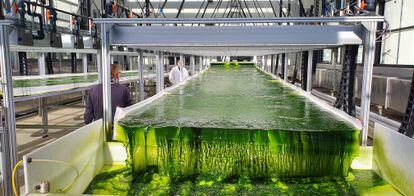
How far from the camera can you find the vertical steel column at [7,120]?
7.75 ft

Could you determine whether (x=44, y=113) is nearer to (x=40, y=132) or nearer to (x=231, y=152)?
(x=40, y=132)

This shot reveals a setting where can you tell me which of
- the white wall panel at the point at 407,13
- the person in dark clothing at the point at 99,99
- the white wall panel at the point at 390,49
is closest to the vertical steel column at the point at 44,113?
the person in dark clothing at the point at 99,99

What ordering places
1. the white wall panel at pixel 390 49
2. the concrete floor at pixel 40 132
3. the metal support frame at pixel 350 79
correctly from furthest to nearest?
1. the white wall panel at pixel 390 49
2. the concrete floor at pixel 40 132
3. the metal support frame at pixel 350 79

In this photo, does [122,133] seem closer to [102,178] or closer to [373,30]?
[102,178]

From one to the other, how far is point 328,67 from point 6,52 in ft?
28.9

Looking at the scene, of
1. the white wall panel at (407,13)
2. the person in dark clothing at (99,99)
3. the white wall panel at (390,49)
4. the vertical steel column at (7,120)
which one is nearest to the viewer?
the vertical steel column at (7,120)

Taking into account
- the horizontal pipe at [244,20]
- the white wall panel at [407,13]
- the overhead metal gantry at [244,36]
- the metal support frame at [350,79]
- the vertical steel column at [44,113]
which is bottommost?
the vertical steel column at [44,113]

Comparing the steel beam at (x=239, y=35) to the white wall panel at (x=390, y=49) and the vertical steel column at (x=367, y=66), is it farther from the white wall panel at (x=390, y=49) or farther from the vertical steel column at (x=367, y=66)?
the white wall panel at (x=390, y=49)

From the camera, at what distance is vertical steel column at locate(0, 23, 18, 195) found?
2.36 m

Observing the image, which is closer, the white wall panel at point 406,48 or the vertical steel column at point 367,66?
the vertical steel column at point 367,66

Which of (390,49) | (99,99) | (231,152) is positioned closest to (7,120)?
(99,99)

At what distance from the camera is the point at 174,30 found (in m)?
1.73

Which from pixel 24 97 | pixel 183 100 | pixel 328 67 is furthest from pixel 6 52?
pixel 328 67

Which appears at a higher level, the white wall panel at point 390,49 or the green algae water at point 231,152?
the white wall panel at point 390,49
